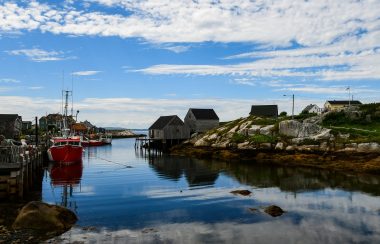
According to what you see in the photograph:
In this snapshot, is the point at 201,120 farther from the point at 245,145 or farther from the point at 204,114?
the point at 245,145

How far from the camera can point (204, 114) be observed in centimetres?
10100

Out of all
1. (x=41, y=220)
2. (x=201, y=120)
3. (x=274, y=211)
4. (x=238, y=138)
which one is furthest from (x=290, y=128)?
(x=41, y=220)

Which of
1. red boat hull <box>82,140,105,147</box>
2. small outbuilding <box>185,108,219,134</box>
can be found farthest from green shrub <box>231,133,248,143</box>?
red boat hull <box>82,140,105,147</box>

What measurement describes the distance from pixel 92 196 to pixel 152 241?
48.2 ft

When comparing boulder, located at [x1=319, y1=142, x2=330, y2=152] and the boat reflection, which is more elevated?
boulder, located at [x1=319, y1=142, x2=330, y2=152]

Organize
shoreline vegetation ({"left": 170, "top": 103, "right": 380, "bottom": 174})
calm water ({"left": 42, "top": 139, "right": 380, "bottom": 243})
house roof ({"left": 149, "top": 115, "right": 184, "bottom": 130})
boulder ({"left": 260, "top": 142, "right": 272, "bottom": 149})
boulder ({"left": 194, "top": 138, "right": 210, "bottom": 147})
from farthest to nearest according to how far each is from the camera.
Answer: house roof ({"left": 149, "top": 115, "right": 184, "bottom": 130}) < boulder ({"left": 194, "top": 138, "right": 210, "bottom": 147}) < boulder ({"left": 260, "top": 142, "right": 272, "bottom": 149}) < shoreline vegetation ({"left": 170, "top": 103, "right": 380, "bottom": 174}) < calm water ({"left": 42, "top": 139, "right": 380, "bottom": 243})

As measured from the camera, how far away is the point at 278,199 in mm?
31750

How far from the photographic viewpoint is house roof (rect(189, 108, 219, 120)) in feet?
327

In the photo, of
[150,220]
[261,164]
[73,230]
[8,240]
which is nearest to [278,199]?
[150,220]

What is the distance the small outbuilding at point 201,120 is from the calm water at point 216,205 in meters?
48.7

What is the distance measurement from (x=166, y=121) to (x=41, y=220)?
75.6 m

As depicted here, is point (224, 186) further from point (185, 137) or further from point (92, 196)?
point (185, 137)

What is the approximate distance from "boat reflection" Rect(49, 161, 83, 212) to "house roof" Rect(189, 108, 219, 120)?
1761 inches

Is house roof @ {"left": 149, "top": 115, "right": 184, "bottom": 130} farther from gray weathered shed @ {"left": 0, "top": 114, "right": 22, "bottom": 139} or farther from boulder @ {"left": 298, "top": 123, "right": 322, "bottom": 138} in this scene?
boulder @ {"left": 298, "top": 123, "right": 322, "bottom": 138}
